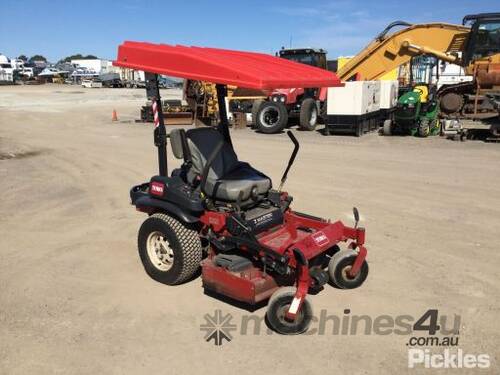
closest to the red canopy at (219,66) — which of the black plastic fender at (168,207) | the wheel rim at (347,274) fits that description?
the black plastic fender at (168,207)

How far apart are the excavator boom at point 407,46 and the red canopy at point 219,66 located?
38.0 feet

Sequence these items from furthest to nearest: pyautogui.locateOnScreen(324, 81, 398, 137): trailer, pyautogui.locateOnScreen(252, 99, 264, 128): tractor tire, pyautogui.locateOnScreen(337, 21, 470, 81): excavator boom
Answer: pyautogui.locateOnScreen(252, 99, 264, 128): tractor tire
pyautogui.locateOnScreen(337, 21, 470, 81): excavator boom
pyautogui.locateOnScreen(324, 81, 398, 137): trailer

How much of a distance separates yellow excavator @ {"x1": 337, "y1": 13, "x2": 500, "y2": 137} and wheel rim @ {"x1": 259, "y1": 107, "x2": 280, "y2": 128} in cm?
307

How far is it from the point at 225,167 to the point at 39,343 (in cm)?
215

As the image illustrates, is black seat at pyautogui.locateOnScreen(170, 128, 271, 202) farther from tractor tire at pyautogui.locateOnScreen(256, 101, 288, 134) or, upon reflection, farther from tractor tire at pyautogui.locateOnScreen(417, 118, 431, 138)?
tractor tire at pyautogui.locateOnScreen(256, 101, 288, 134)

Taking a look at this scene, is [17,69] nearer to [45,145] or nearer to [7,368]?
[45,145]

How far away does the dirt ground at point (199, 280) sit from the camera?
3438 mm

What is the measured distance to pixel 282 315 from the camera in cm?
371

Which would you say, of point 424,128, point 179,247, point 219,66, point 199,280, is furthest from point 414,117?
point 219,66

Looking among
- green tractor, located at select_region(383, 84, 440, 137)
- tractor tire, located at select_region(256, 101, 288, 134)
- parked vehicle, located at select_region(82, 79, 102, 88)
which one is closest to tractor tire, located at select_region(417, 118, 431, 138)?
green tractor, located at select_region(383, 84, 440, 137)

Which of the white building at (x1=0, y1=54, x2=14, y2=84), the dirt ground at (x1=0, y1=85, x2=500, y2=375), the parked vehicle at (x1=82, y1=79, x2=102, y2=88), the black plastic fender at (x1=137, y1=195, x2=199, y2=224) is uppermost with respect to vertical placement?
the white building at (x1=0, y1=54, x2=14, y2=84)

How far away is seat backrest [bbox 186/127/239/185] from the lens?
4.41m

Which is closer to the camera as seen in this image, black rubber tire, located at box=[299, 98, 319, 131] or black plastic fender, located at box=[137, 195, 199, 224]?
black plastic fender, located at box=[137, 195, 199, 224]

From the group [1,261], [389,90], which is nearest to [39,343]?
[1,261]
